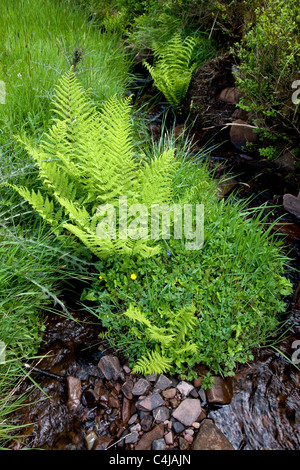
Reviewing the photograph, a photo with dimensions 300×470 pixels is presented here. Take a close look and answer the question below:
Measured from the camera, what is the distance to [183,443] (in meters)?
1.85

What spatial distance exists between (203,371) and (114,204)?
49.1 inches

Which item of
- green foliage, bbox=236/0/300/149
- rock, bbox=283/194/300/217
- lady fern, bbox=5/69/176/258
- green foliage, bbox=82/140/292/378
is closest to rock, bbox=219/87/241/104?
green foliage, bbox=236/0/300/149

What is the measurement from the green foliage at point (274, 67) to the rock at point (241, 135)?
344 mm

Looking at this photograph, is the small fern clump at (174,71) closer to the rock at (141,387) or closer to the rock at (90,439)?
the rock at (141,387)

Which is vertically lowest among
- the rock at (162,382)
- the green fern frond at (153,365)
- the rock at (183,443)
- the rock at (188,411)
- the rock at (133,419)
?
the rock at (183,443)

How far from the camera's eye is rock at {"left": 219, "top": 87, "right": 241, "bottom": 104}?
160 inches

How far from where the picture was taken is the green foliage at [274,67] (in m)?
2.83

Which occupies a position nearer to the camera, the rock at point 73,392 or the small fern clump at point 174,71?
the rock at point 73,392

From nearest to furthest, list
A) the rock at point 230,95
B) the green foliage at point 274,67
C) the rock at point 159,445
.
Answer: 1. the rock at point 159,445
2. the green foliage at point 274,67
3. the rock at point 230,95

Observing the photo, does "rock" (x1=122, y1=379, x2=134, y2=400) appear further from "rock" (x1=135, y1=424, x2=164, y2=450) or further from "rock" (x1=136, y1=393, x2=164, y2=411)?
"rock" (x1=135, y1=424, x2=164, y2=450)

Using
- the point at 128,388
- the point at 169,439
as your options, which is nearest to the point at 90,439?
the point at 128,388

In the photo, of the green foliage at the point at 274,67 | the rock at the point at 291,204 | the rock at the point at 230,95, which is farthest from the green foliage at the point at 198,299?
the rock at the point at 230,95

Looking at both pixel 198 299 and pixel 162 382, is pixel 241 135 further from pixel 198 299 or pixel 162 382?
pixel 162 382

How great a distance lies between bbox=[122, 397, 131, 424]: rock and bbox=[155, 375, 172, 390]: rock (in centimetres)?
20
